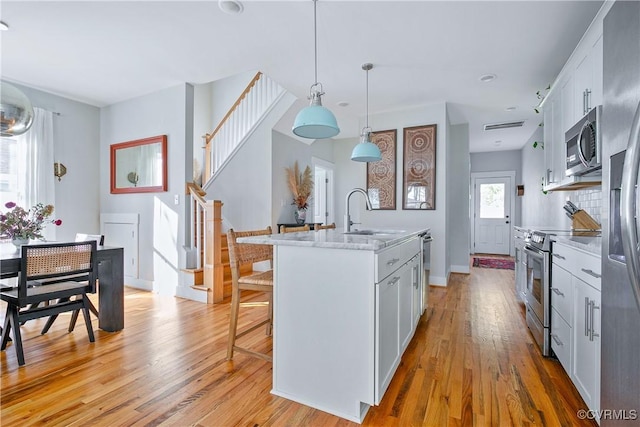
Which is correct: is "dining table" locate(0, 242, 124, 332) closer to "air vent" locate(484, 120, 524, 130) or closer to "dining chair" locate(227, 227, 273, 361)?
"dining chair" locate(227, 227, 273, 361)

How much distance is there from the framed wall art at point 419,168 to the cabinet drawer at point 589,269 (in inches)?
114

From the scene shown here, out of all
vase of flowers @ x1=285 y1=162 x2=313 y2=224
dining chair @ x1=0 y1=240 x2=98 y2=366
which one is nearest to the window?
vase of flowers @ x1=285 y1=162 x2=313 y2=224

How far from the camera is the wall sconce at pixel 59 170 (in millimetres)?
4238

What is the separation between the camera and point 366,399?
1577 millimetres

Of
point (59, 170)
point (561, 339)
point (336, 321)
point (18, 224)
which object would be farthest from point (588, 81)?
point (59, 170)

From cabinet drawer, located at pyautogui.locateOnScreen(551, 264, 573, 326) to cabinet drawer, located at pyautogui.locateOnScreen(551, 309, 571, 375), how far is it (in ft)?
0.17

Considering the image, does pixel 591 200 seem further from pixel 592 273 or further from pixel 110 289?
pixel 110 289

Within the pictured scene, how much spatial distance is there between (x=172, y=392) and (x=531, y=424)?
193 centimetres

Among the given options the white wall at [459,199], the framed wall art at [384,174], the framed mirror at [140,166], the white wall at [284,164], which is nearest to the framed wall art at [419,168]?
the framed wall art at [384,174]

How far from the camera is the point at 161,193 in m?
4.18

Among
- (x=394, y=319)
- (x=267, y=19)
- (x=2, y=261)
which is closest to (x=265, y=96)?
(x=267, y=19)

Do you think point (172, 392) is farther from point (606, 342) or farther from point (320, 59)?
point (320, 59)

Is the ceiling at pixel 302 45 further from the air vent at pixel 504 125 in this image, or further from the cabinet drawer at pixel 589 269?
the cabinet drawer at pixel 589 269

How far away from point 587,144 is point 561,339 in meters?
1.33
